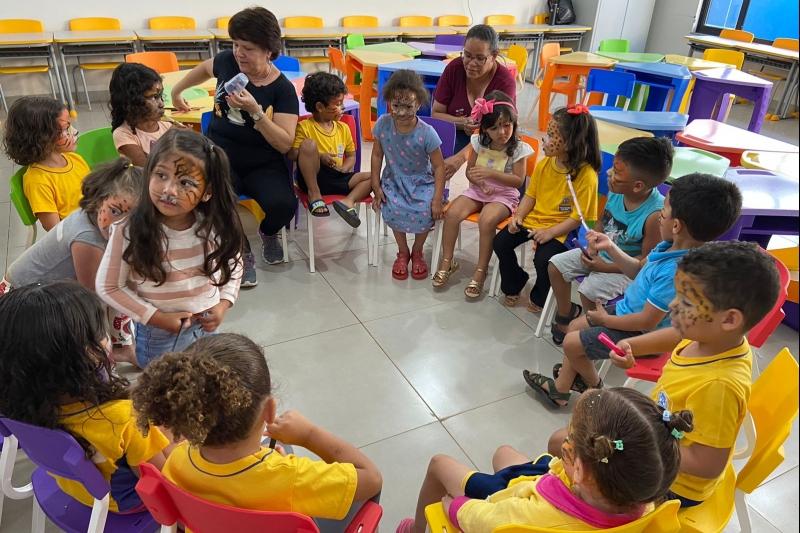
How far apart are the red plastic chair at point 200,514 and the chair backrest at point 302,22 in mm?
6901

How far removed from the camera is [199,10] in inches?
259

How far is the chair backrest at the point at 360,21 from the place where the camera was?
7.24 metres

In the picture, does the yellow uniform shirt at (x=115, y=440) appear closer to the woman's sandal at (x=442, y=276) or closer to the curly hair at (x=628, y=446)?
the curly hair at (x=628, y=446)

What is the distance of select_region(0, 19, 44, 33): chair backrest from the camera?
5617mm

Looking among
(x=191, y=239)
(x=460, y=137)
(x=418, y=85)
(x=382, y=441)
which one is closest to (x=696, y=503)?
(x=382, y=441)

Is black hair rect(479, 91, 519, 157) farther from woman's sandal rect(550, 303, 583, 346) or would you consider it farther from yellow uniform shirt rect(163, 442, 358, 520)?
yellow uniform shirt rect(163, 442, 358, 520)

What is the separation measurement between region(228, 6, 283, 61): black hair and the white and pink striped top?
130cm

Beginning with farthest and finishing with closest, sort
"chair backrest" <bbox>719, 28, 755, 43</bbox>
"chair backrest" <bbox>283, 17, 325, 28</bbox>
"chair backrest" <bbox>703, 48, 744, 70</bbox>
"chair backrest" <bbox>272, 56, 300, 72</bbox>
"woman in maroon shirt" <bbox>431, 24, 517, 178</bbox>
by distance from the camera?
"chair backrest" <bbox>719, 28, 755, 43</bbox>
"chair backrest" <bbox>283, 17, 325, 28</bbox>
"chair backrest" <bbox>703, 48, 744, 70</bbox>
"chair backrest" <bbox>272, 56, 300, 72</bbox>
"woman in maroon shirt" <bbox>431, 24, 517, 178</bbox>

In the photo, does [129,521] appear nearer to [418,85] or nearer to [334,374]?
→ [334,374]

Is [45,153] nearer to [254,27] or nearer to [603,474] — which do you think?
[254,27]

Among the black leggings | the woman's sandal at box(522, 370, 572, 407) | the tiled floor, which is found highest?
the black leggings

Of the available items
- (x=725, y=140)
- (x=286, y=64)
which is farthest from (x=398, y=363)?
(x=286, y=64)

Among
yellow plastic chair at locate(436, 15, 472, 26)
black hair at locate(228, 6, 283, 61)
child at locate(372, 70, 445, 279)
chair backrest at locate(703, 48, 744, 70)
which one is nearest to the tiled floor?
child at locate(372, 70, 445, 279)

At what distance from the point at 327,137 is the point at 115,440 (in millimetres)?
2092
